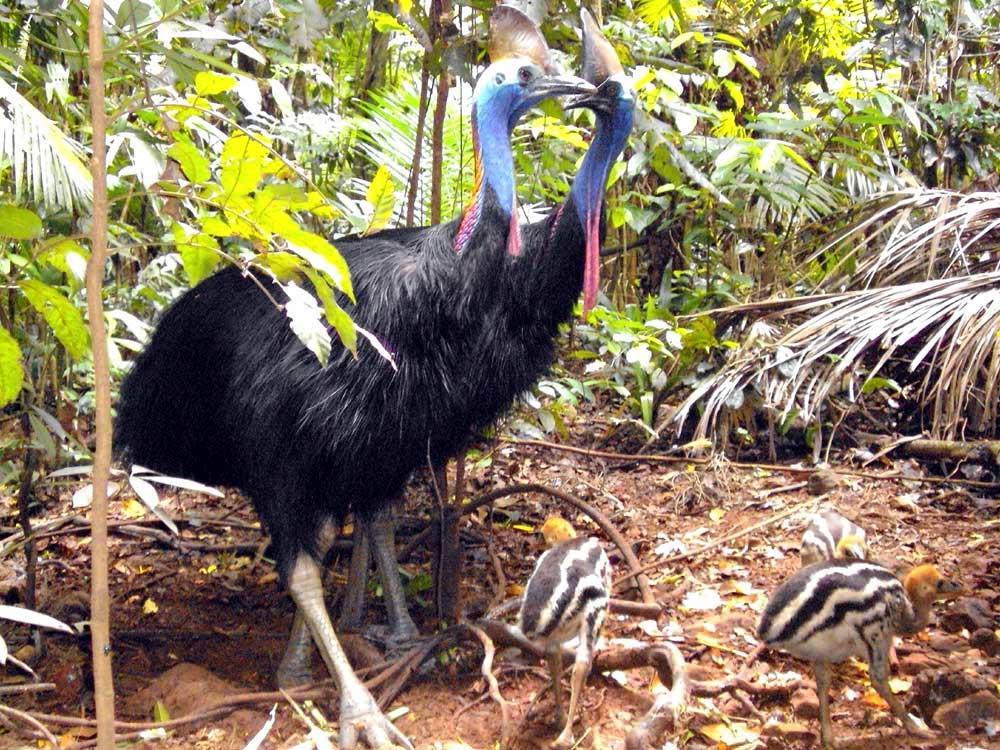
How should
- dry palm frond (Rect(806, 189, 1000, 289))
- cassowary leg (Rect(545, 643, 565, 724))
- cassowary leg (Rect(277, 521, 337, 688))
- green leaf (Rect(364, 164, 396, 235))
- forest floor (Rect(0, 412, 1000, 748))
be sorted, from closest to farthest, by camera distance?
cassowary leg (Rect(545, 643, 565, 724)), forest floor (Rect(0, 412, 1000, 748)), cassowary leg (Rect(277, 521, 337, 688)), green leaf (Rect(364, 164, 396, 235)), dry palm frond (Rect(806, 189, 1000, 289))

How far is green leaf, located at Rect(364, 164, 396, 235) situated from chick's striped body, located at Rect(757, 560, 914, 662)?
5.24 feet

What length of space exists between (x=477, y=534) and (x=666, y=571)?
711 millimetres

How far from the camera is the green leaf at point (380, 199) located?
328cm

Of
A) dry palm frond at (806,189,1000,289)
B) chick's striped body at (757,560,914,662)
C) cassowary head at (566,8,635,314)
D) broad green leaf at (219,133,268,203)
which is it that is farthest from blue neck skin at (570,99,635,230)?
dry palm frond at (806,189,1000,289)

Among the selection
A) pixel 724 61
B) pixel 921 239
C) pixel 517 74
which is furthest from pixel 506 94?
pixel 921 239

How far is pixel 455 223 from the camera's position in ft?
9.89

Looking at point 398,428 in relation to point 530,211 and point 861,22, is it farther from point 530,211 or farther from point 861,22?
point 861,22

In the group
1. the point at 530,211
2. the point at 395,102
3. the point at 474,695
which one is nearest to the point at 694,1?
the point at 395,102

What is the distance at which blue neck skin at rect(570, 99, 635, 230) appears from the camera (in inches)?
114

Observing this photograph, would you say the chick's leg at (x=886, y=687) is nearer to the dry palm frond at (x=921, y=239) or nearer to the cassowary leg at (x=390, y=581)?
the cassowary leg at (x=390, y=581)

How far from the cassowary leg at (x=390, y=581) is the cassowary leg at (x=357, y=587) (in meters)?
0.04

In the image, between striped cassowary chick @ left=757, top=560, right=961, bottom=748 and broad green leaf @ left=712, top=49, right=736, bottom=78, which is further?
broad green leaf @ left=712, top=49, right=736, bottom=78

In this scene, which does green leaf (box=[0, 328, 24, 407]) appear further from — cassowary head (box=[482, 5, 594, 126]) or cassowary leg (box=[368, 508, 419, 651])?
cassowary leg (box=[368, 508, 419, 651])

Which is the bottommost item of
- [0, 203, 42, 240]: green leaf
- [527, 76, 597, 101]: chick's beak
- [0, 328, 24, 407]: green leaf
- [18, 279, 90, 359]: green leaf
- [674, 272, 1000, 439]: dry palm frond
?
[674, 272, 1000, 439]: dry palm frond
